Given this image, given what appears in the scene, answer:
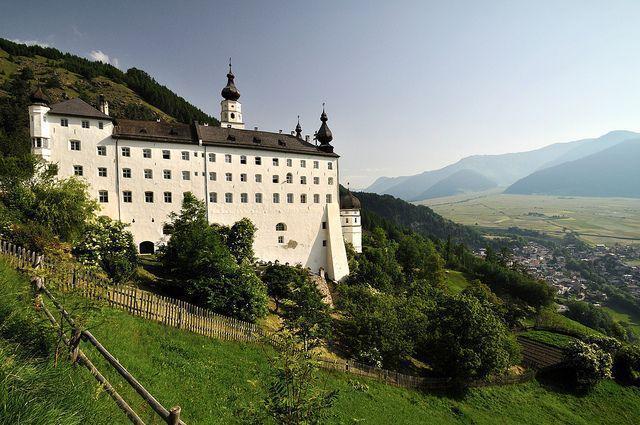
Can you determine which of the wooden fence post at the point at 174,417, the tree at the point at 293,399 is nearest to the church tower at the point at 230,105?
the tree at the point at 293,399

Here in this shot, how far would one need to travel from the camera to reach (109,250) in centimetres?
2558

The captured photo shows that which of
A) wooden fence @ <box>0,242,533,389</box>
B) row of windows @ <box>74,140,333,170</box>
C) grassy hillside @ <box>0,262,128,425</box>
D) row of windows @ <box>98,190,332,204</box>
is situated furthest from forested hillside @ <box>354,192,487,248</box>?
grassy hillside @ <box>0,262,128,425</box>

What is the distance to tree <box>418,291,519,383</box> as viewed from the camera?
989 inches

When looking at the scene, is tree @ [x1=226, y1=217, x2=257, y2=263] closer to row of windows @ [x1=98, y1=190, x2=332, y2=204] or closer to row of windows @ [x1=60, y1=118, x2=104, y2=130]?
row of windows @ [x1=98, y1=190, x2=332, y2=204]

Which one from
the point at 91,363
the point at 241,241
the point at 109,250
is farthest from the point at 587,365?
the point at 109,250

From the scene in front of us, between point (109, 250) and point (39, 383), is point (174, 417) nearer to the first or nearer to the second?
point (39, 383)

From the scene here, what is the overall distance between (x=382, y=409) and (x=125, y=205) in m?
35.6

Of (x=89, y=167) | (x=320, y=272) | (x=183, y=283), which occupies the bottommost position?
(x=320, y=272)

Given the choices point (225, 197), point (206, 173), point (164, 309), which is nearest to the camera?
point (164, 309)

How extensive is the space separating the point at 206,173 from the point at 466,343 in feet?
116

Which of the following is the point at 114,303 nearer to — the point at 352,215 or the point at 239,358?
the point at 239,358

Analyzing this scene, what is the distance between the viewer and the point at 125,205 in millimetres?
37562

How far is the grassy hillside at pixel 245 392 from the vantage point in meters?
10.3

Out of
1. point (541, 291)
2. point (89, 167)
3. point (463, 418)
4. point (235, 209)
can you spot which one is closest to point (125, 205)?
point (89, 167)
